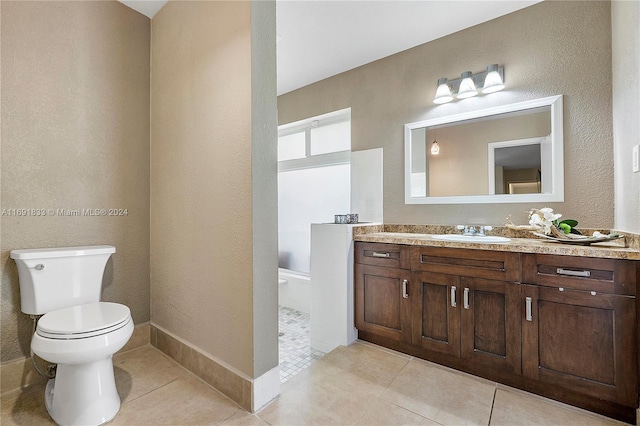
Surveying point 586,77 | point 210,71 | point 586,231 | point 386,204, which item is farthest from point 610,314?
point 210,71

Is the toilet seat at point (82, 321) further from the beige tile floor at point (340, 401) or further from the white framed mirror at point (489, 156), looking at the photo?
the white framed mirror at point (489, 156)

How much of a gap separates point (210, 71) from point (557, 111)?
233 cm

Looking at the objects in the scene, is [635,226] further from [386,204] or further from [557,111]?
[386,204]

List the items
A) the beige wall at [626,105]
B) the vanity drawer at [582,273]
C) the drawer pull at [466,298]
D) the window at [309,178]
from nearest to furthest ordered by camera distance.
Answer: the vanity drawer at [582,273], the beige wall at [626,105], the drawer pull at [466,298], the window at [309,178]

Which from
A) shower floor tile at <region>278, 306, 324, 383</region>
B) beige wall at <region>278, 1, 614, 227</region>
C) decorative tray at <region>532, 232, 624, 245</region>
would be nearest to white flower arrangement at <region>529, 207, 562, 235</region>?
decorative tray at <region>532, 232, 624, 245</region>

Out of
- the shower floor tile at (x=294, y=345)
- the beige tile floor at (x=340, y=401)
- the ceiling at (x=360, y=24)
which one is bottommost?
the shower floor tile at (x=294, y=345)

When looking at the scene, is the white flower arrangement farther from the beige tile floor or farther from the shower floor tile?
the shower floor tile

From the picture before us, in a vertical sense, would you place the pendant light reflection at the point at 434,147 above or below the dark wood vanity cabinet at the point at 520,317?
above

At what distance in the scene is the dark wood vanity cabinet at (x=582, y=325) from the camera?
1425 millimetres

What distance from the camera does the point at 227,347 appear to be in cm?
168

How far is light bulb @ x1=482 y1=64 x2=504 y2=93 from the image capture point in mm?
2229

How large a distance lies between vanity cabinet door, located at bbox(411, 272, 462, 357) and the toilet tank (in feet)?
6.82

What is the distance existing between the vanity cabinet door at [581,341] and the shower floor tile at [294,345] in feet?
4.55

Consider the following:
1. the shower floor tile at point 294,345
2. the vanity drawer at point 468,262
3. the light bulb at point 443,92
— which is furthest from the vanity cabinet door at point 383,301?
the light bulb at point 443,92
